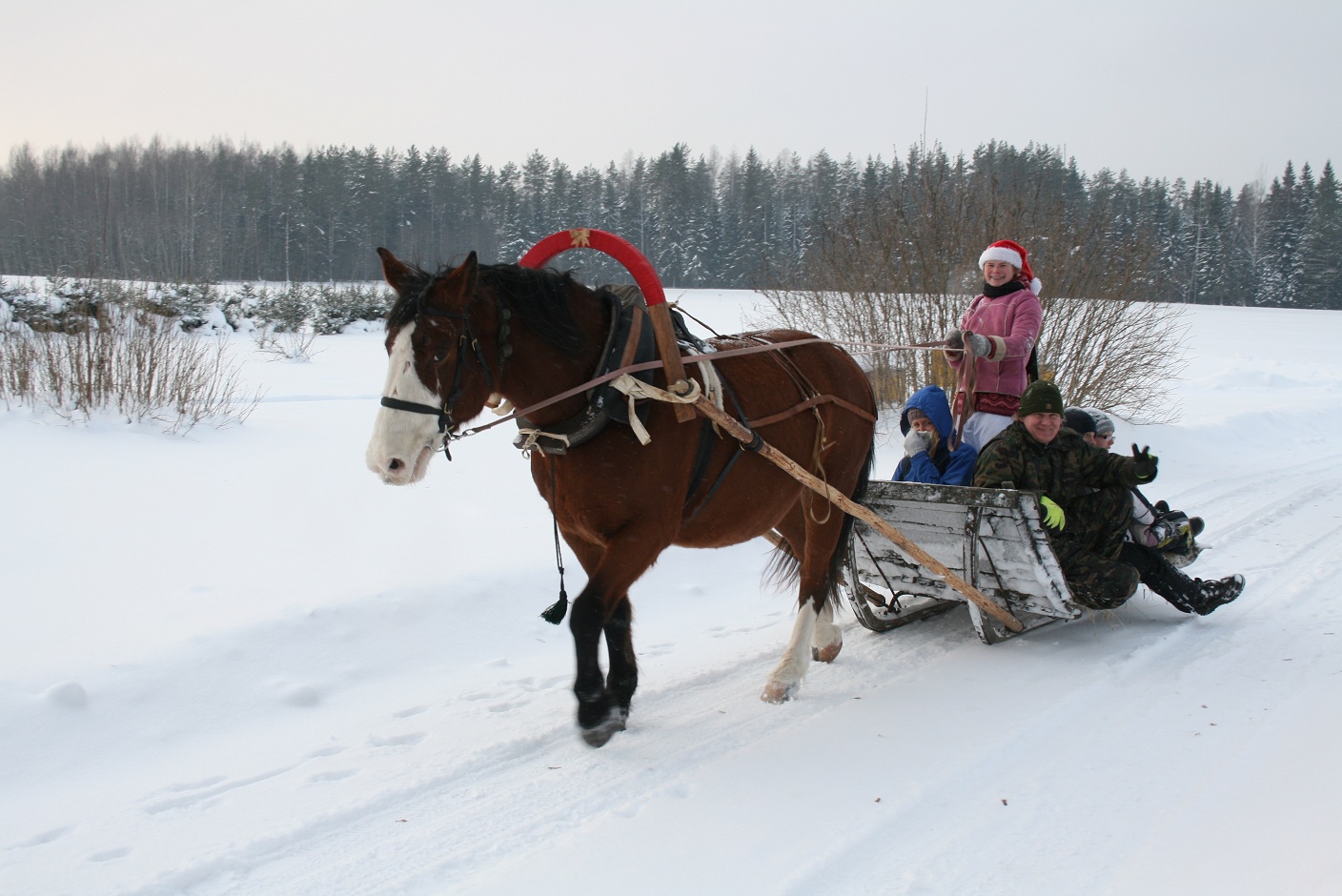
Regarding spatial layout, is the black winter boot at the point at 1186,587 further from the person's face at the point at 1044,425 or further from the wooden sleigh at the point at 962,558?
the person's face at the point at 1044,425

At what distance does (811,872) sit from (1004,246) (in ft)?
12.0

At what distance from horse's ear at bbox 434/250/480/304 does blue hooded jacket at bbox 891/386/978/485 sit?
9.57 feet

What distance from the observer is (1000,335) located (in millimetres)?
4793

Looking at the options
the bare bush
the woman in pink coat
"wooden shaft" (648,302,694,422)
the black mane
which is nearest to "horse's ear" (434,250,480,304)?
the black mane

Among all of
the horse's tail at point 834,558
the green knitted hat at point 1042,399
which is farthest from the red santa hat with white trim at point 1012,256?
the horse's tail at point 834,558

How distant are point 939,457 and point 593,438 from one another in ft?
8.52

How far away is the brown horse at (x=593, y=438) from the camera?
9.65 feet

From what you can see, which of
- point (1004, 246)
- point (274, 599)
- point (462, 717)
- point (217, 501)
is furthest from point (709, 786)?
point (217, 501)

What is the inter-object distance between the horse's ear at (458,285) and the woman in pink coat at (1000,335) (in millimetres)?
2767

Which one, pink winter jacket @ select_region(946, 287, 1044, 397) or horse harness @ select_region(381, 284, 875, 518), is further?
pink winter jacket @ select_region(946, 287, 1044, 397)

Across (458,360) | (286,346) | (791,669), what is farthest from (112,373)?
(286,346)

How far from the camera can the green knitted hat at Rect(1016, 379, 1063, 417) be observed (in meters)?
4.32

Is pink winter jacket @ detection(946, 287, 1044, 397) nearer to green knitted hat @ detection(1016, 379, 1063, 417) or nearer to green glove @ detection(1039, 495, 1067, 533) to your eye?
green knitted hat @ detection(1016, 379, 1063, 417)

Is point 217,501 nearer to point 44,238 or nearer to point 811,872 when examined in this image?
point 811,872
